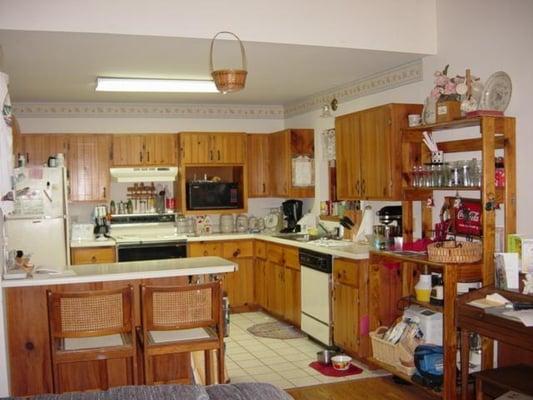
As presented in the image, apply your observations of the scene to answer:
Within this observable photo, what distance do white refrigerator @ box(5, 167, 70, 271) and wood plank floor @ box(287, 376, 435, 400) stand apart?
2.81 m

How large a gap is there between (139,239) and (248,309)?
153 centimetres

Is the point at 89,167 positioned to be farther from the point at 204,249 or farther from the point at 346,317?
the point at 346,317

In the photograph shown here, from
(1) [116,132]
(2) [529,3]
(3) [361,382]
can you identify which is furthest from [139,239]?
(2) [529,3]

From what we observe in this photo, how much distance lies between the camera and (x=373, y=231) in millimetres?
5215

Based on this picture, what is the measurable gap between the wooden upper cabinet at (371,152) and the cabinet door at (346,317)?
0.81 metres

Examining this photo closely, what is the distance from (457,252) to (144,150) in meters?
4.22

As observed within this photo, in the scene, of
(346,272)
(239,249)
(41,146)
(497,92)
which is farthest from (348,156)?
(41,146)

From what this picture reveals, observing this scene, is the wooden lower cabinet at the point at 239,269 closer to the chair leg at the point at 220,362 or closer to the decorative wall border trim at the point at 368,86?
the decorative wall border trim at the point at 368,86

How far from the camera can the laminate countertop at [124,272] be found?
142 inches

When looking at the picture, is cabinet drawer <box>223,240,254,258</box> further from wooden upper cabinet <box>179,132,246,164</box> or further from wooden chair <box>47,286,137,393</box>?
wooden chair <box>47,286,137,393</box>

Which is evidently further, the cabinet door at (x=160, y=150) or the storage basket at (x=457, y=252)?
the cabinet door at (x=160, y=150)

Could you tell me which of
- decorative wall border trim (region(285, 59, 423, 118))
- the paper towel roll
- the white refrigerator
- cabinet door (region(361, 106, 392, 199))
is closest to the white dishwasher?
the paper towel roll

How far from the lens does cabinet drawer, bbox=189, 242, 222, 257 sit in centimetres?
659

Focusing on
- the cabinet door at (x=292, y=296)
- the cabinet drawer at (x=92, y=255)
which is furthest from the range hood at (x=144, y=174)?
the cabinet door at (x=292, y=296)
